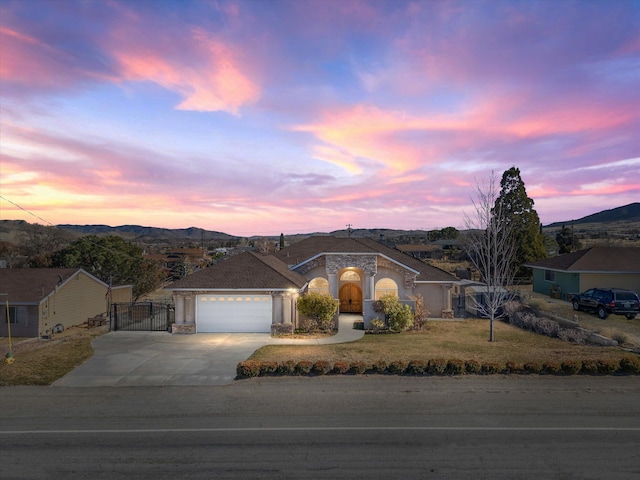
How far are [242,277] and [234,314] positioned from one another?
2.26 m

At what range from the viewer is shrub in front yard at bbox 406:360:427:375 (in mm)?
15606

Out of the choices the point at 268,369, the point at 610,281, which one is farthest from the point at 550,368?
the point at 610,281

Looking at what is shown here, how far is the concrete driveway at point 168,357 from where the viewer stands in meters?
15.2

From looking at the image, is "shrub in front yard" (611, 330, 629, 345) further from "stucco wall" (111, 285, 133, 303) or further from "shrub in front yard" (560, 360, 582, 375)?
"stucco wall" (111, 285, 133, 303)

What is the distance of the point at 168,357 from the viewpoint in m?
18.4

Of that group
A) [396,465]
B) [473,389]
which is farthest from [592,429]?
[396,465]

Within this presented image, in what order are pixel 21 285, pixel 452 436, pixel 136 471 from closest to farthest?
pixel 136 471 < pixel 452 436 < pixel 21 285

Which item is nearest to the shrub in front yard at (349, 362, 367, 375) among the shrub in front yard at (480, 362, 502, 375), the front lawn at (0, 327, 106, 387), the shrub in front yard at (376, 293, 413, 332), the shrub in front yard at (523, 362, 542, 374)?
the shrub in front yard at (480, 362, 502, 375)

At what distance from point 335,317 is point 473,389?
1188 cm

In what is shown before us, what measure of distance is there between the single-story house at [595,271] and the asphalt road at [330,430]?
21.7 m

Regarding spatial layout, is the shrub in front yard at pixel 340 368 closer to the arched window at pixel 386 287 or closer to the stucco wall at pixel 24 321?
the arched window at pixel 386 287

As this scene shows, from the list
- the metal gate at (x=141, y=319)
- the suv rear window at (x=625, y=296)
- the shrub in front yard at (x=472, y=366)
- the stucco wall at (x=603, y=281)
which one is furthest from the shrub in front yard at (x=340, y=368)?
the stucco wall at (x=603, y=281)

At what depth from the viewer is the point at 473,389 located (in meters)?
14.0

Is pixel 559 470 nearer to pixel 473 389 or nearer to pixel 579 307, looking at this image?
pixel 473 389
